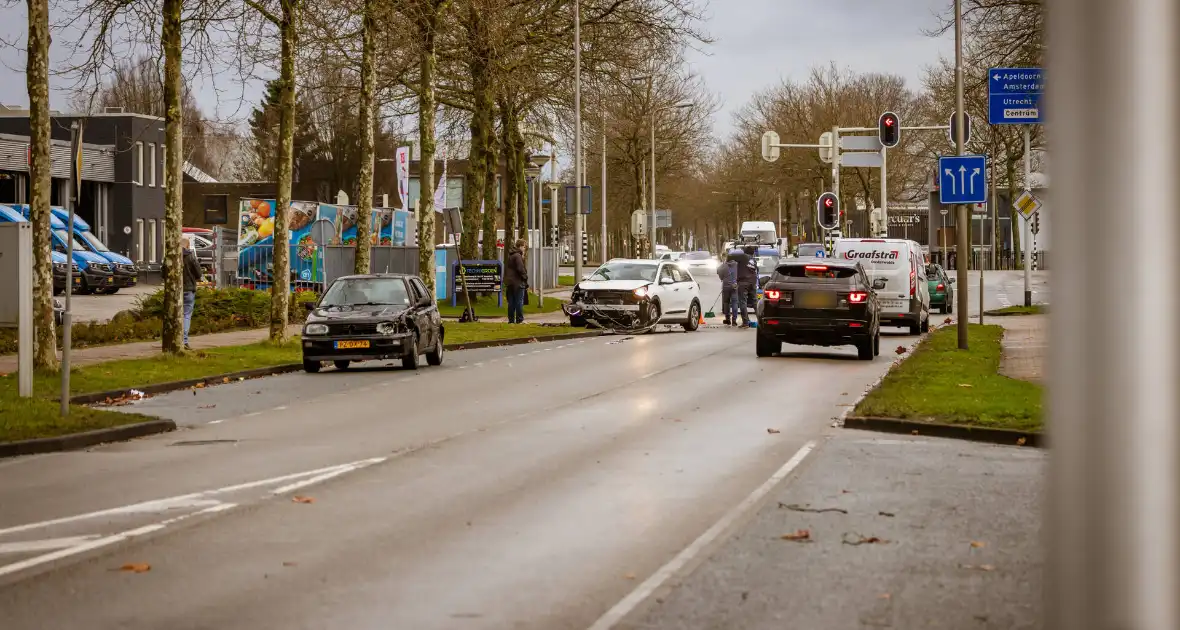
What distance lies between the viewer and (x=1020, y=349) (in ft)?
88.5

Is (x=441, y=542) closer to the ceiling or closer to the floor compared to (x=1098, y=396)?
closer to the floor

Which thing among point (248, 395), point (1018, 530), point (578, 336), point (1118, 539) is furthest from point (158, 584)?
point (578, 336)

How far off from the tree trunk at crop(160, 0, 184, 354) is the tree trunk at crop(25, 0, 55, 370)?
3987 mm

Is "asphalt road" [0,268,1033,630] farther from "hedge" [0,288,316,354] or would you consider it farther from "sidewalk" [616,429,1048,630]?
"hedge" [0,288,316,354]

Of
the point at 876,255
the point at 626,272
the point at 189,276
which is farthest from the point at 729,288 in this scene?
the point at 189,276

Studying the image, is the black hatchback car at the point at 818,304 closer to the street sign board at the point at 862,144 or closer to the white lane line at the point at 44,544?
the street sign board at the point at 862,144

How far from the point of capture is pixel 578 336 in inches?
1369

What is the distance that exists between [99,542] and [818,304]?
18.0m

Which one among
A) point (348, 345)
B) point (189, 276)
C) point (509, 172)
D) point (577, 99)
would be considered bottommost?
point (348, 345)

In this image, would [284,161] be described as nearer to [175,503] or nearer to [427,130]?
[427,130]

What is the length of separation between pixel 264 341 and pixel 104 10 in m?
6.74

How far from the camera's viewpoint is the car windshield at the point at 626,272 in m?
36.3

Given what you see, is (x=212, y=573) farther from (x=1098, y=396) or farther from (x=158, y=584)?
(x=1098, y=396)

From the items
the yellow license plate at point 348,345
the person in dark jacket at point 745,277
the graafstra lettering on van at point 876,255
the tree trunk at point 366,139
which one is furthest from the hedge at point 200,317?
the graafstra lettering on van at point 876,255
